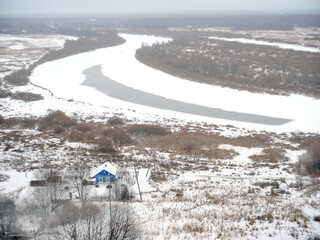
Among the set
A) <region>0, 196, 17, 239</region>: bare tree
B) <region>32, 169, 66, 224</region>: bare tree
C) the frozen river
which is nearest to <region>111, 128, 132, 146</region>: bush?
<region>32, 169, 66, 224</region>: bare tree

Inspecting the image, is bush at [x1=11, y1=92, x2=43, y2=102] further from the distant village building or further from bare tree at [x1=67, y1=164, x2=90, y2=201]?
the distant village building

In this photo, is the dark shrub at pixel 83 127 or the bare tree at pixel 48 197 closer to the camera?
the bare tree at pixel 48 197

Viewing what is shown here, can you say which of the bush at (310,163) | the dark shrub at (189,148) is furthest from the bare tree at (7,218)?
the bush at (310,163)

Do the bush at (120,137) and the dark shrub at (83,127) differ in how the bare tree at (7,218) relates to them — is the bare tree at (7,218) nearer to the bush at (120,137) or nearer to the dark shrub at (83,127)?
the bush at (120,137)

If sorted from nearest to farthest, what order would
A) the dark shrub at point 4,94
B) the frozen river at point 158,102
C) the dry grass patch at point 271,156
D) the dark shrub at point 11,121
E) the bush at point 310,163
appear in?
the bush at point 310,163, the dry grass patch at point 271,156, the dark shrub at point 11,121, the frozen river at point 158,102, the dark shrub at point 4,94

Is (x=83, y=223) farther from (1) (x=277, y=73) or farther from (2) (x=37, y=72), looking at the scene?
(2) (x=37, y=72)

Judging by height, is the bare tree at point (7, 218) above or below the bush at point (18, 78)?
above
